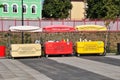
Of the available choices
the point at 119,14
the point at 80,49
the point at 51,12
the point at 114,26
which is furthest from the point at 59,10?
the point at 80,49

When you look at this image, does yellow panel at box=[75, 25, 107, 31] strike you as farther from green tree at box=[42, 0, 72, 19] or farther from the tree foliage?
green tree at box=[42, 0, 72, 19]

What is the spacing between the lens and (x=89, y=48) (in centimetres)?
3700

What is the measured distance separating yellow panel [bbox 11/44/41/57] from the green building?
55991 mm

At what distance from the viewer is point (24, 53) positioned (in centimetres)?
3519

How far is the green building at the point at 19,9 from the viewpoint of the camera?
91312 millimetres

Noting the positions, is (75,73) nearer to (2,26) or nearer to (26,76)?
(26,76)

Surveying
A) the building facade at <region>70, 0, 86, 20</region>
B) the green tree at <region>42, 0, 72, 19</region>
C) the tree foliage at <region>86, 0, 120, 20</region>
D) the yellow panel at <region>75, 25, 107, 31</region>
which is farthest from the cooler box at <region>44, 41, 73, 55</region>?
the building facade at <region>70, 0, 86, 20</region>

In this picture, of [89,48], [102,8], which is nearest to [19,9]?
[102,8]

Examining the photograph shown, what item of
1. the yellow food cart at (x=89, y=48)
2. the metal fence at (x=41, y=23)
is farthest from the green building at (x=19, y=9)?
the yellow food cart at (x=89, y=48)

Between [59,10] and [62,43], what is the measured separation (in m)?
57.0

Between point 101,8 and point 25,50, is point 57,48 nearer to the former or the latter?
point 25,50

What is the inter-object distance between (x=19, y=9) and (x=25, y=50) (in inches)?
2281

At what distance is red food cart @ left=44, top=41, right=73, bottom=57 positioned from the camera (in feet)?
119

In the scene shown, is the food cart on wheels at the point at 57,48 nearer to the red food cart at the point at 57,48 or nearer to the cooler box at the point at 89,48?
the red food cart at the point at 57,48
